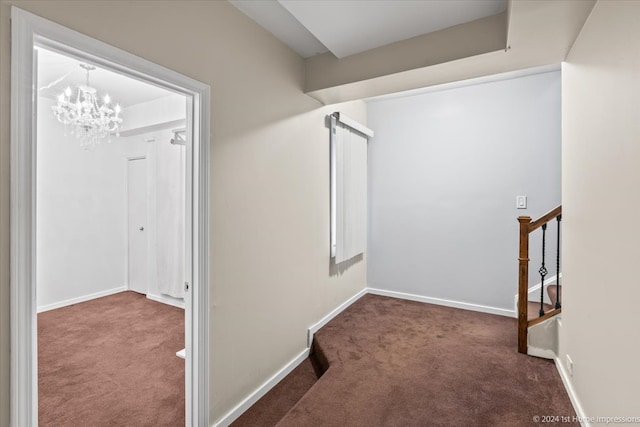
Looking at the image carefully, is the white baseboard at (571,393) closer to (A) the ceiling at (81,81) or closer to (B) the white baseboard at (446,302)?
(B) the white baseboard at (446,302)

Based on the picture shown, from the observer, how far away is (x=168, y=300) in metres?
4.06

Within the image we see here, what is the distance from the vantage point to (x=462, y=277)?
11.7 ft

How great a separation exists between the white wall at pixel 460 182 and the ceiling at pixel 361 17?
5.84ft

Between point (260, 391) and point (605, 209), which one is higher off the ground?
point (605, 209)

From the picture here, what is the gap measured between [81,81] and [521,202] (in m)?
4.88

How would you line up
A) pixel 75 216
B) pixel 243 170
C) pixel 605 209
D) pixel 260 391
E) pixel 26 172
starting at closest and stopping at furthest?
pixel 26 172, pixel 605 209, pixel 243 170, pixel 260 391, pixel 75 216

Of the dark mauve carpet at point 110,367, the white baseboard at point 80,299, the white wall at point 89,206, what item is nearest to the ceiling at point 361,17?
the white wall at point 89,206

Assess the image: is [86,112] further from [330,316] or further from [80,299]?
[330,316]

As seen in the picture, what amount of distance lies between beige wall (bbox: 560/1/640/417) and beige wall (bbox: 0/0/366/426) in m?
1.84

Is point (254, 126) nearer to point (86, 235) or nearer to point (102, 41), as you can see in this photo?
point (102, 41)

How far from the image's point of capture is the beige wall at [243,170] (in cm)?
128

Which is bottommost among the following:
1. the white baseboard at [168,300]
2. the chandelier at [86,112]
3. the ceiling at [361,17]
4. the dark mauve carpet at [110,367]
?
the dark mauve carpet at [110,367]

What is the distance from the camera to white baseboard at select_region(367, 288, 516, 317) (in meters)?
3.36

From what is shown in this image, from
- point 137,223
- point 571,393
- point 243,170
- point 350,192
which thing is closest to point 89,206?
point 137,223
